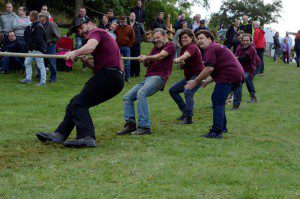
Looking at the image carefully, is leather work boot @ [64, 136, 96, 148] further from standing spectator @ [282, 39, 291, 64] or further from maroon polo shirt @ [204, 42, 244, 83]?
standing spectator @ [282, 39, 291, 64]

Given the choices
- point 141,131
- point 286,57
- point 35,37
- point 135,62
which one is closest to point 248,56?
point 141,131

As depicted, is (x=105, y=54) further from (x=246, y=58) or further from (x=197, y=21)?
(x=197, y=21)

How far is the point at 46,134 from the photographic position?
24.8 ft

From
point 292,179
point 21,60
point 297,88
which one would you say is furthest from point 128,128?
point 297,88

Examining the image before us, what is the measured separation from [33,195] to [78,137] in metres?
2.37

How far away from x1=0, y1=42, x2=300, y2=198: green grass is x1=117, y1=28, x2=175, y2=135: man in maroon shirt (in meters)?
0.32

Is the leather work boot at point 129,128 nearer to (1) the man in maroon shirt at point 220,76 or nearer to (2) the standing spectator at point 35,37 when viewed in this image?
(1) the man in maroon shirt at point 220,76

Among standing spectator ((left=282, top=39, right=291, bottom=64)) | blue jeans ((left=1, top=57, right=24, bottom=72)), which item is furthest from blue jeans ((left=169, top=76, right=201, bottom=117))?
standing spectator ((left=282, top=39, right=291, bottom=64))

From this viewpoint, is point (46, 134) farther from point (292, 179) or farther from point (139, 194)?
point (292, 179)

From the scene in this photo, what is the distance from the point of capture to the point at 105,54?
294 inches

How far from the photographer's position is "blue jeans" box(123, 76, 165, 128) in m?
8.66

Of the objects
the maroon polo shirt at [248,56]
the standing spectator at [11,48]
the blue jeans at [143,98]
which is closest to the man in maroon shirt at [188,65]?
the blue jeans at [143,98]

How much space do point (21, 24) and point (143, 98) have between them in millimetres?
8280

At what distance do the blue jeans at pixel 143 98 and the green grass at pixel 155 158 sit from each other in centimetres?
36
